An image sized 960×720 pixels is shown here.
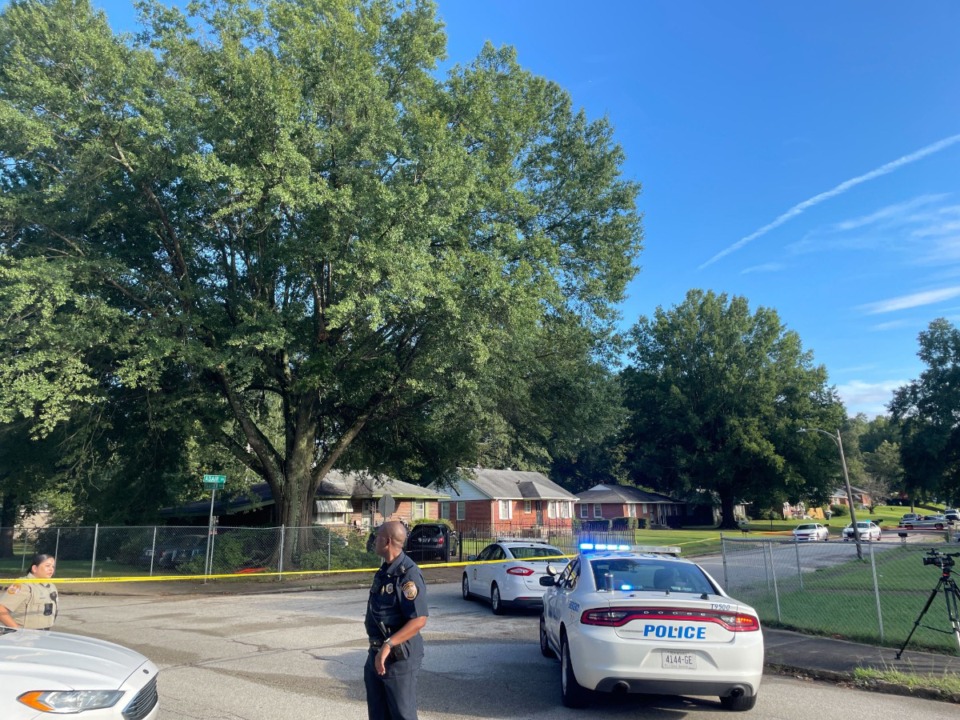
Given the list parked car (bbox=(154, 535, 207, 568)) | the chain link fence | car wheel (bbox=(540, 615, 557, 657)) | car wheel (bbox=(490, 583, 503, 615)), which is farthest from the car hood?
parked car (bbox=(154, 535, 207, 568))

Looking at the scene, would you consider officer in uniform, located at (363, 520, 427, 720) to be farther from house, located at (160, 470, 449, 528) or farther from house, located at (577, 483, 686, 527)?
house, located at (577, 483, 686, 527)

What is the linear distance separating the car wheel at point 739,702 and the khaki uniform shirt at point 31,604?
663 centimetres

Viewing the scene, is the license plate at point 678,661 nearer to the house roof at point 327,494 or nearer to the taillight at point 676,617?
the taillight at point 676,617

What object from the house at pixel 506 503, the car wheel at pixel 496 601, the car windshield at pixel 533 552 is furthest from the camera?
the house at pixel 506 503

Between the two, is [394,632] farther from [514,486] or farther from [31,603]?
[514,486]

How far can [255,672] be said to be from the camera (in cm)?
865

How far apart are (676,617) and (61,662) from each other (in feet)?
16.2

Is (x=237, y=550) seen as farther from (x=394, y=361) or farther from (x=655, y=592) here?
(x=655, y=592)

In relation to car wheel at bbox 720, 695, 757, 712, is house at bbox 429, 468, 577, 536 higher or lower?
higher

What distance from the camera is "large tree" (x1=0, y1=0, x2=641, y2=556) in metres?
17.8

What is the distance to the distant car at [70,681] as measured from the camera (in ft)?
14.5

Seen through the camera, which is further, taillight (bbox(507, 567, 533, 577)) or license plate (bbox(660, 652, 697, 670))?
taillight (bbox(507, 567, 533, 577))

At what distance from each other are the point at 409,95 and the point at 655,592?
18.9 metres

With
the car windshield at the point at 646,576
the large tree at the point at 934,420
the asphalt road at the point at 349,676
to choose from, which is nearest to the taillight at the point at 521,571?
the asphalt road at the point at 349,676
